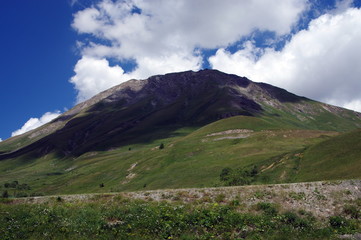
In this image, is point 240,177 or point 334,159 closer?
point 334,159

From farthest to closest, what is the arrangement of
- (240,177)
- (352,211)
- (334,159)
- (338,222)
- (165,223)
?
1. (240,177)
2. (334,159)
3. (352,211)
4. (338,222)
5. (165,223)

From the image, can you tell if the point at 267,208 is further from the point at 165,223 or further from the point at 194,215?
the point at 165,223

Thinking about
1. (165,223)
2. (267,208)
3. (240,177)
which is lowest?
(240,177)

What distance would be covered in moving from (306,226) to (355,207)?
553 centimetres

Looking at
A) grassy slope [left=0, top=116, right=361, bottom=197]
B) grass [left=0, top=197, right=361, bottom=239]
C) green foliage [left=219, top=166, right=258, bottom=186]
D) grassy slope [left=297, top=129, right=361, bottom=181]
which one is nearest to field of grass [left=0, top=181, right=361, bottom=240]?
grass [left=0, top=197, right=361, bottom=239]

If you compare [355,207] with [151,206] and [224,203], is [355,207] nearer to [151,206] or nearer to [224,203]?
[224,203]

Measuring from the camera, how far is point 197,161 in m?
113

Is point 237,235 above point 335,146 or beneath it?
above

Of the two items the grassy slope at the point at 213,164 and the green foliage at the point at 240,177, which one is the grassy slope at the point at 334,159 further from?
the green foliage at the point at 240,177

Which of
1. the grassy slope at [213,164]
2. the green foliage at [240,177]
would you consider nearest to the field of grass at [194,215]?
the grassy slope at [213,164]

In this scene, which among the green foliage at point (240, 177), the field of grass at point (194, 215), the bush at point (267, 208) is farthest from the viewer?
the green foliage at point (240, 177)

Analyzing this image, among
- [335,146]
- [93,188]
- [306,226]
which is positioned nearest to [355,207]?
[306,226]

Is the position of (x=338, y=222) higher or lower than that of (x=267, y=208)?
lower

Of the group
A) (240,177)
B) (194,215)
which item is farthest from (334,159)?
(194,215)
